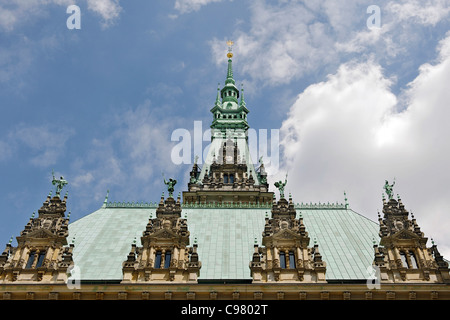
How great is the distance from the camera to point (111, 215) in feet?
119

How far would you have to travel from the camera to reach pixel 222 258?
2878 centimetres

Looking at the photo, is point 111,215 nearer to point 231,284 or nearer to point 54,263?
point 54,263

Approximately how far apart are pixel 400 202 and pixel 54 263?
76.2 ft

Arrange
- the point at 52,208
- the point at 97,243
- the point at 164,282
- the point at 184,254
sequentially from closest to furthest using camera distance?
the point at 164,282, the point at 184,254, the point at 52,208, the point at 97,243

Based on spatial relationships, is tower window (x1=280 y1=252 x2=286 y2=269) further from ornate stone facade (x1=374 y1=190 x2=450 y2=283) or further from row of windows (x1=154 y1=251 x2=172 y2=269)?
row of windows (x1=154 y1=251 x2=172 y2=269)

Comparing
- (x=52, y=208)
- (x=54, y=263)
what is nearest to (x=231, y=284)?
(x=54, y=263)

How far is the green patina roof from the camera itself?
27562 mm

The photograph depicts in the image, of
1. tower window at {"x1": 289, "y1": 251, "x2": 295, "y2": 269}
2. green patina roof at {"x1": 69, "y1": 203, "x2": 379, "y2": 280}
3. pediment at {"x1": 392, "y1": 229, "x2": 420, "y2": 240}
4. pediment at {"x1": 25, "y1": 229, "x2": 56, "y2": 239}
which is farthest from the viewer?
green patina roof at {"x1": 69, "y1": 203, "x2": 379, "y2": 280}

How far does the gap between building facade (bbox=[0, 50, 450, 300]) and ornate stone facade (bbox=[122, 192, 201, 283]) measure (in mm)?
62

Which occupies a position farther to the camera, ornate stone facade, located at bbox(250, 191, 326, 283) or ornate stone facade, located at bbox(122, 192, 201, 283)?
ornate stone facade, located at bbox(122, 192, 201, 283)

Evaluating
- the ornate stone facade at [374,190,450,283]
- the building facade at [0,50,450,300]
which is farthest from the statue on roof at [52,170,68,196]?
the ornate stone facade at [374,190,450,283]

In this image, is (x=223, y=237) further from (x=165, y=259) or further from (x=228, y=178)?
(x=228, y=178)

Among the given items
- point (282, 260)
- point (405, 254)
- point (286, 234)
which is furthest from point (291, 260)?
point (405, 254)

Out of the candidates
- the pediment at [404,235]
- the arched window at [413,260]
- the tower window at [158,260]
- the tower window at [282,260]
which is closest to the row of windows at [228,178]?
the tower window at [158,260]
